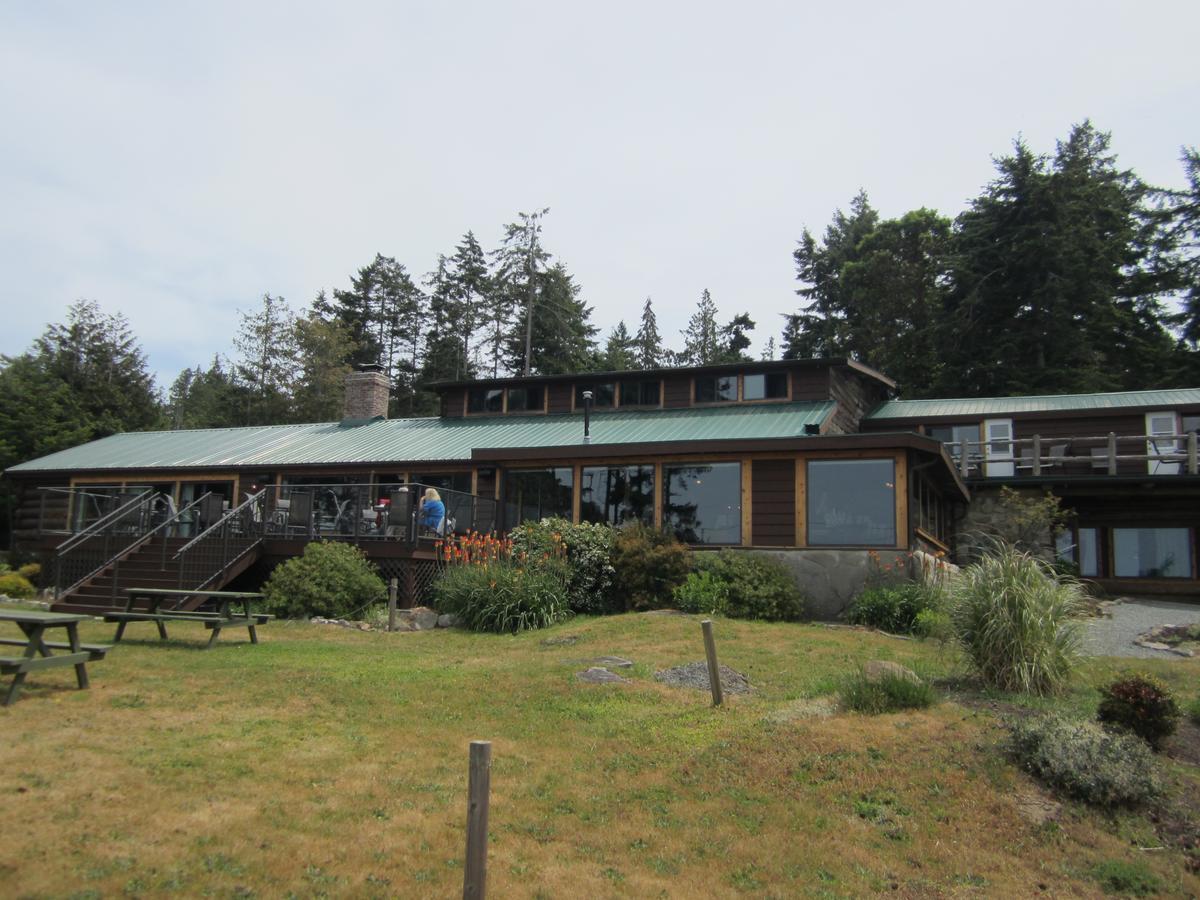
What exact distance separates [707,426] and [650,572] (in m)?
5.65

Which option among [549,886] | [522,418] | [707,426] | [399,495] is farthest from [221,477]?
[549,886]

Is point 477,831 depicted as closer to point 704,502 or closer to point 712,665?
point 712,665

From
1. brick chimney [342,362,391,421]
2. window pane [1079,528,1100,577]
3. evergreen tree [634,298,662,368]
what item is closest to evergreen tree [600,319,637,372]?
evergreen tree [634,298,662,368]

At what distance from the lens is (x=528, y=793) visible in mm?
6355

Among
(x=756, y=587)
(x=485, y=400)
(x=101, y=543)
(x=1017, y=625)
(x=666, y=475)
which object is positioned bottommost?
(x=756, y=587)

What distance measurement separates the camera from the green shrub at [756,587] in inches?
578

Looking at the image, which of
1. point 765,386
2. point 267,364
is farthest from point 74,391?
point 765,386

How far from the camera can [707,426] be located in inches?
810

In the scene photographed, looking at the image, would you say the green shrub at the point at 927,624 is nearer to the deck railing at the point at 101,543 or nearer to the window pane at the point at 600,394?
the window pane at the point at 600,394

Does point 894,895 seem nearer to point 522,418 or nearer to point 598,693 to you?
point 598,693

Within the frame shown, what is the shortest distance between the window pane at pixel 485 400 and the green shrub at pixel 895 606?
13.8 meters

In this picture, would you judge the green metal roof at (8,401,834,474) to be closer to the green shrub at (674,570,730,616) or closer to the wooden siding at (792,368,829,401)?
the wooden siding at (792,368,829,401)

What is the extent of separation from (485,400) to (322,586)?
11678 mm

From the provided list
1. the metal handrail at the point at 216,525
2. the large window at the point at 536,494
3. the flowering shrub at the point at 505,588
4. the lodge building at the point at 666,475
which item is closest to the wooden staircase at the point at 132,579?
the lodge building at the point at 666,475
